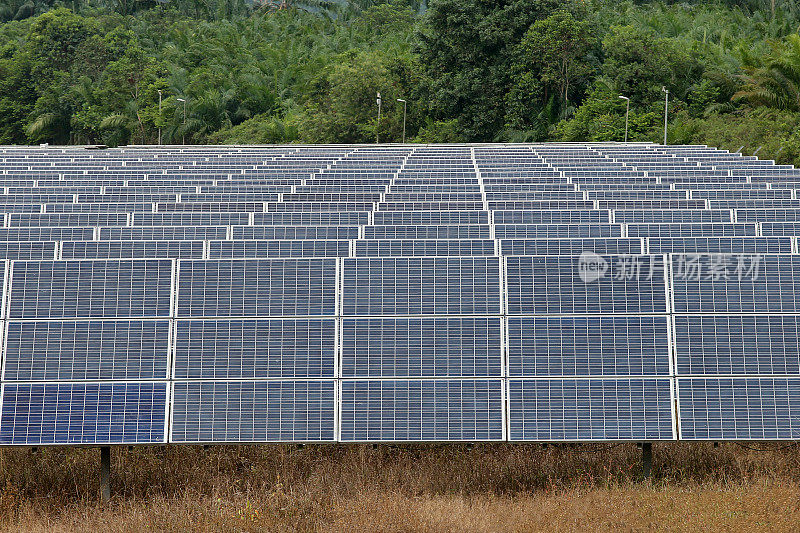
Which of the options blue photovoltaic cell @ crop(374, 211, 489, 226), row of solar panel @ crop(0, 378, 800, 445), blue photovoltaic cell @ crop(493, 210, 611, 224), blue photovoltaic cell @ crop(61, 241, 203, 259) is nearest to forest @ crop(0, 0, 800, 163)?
blue photovoltaic cell @ crop(493, 210, 611, 224)

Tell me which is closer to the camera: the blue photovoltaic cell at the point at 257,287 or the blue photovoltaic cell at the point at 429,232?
the blue photovoltaic cell at the point at 257,287

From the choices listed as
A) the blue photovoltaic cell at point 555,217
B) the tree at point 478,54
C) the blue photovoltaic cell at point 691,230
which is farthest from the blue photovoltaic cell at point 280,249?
the tree at point 478,54

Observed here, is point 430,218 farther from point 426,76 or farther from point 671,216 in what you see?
point 426,76

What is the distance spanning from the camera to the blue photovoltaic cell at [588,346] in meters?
9.16

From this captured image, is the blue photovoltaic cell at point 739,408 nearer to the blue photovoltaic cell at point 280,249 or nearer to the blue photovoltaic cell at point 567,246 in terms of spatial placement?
the blue photovoltaic cell at point 567,246

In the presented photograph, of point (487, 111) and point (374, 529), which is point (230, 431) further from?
point (487, 111)

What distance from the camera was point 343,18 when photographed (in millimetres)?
100625

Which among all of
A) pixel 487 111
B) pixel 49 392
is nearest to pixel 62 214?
Answer: pixel 49 392

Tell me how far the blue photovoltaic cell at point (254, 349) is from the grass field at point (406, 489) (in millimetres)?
1121

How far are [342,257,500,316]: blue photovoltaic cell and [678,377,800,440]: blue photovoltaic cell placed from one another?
7.32 ft

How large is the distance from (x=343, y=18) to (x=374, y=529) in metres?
98.0

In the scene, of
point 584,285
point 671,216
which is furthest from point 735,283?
point 671,216

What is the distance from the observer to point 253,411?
9.08m

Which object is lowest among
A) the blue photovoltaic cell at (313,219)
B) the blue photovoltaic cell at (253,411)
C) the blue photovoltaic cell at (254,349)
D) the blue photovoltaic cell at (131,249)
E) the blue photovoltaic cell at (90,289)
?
the blue photovoltaic cell at (253,411)
